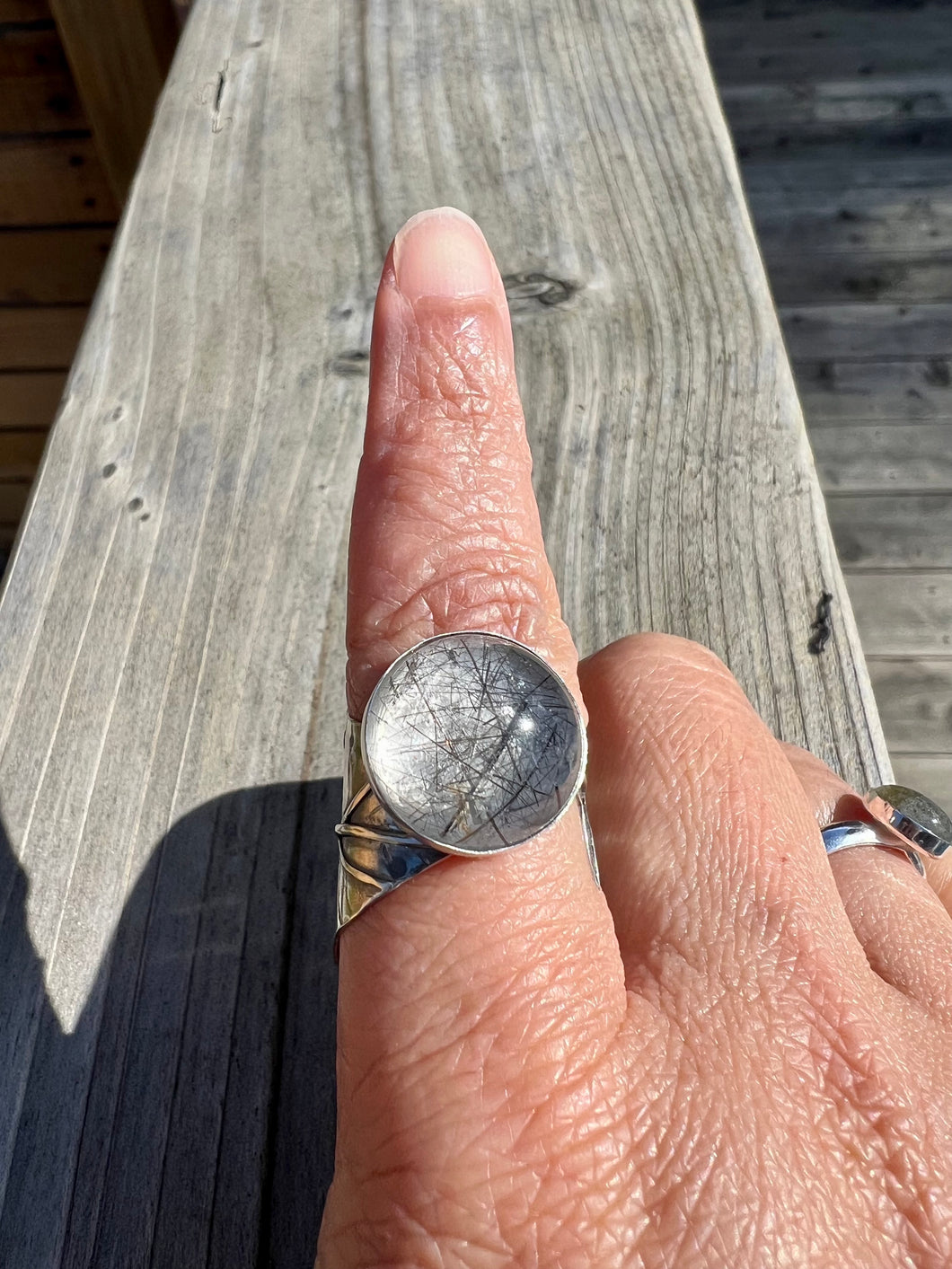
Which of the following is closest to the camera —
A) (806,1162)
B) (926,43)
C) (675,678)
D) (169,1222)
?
(806,1162)

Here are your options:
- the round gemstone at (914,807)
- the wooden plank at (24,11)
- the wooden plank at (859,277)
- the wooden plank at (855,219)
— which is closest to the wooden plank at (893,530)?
the wooden plank at (859,277)

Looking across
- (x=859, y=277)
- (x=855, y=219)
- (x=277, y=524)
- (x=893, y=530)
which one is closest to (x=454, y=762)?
(x=277, y=524)

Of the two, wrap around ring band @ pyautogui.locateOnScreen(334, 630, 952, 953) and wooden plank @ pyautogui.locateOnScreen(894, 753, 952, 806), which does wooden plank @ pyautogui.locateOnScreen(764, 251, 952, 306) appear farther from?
wrap around ring band @ pyautogui.locateOnScreen(334, 630, 952, 953)

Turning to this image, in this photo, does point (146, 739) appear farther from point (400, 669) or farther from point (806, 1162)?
point (806, 1162)

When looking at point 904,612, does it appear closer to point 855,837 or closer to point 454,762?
point 855,837

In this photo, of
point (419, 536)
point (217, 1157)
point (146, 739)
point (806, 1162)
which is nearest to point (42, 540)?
point (146, 739)

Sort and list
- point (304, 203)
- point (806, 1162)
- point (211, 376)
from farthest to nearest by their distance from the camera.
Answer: point (304, 203), point (211, 376), point (806, 1162)

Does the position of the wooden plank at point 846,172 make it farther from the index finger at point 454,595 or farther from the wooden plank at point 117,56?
the index finger at point 454,595
